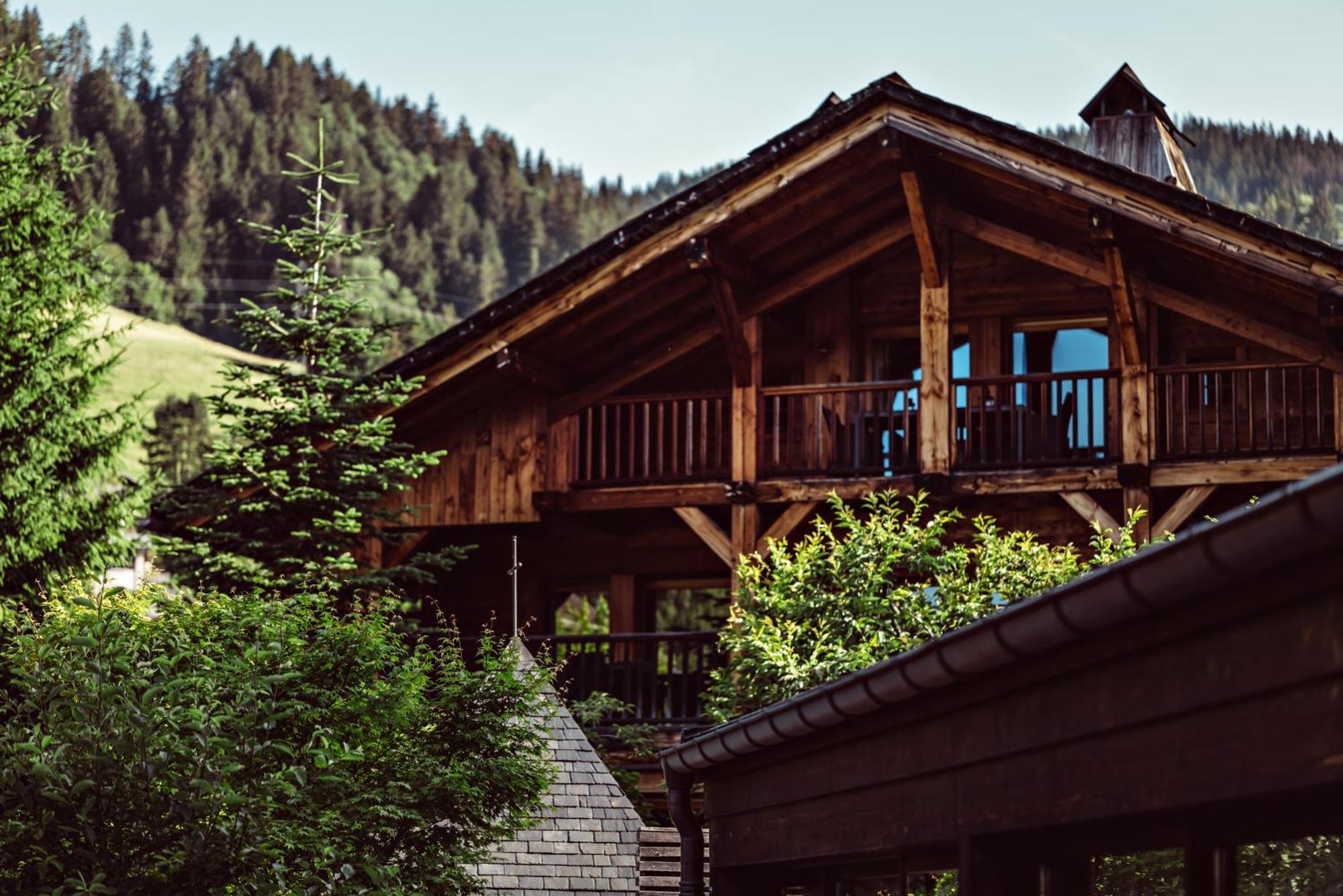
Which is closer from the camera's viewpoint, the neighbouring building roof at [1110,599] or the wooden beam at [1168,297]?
the neighbouring building roof at [1110,599]

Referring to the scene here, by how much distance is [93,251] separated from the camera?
1961 centimetres

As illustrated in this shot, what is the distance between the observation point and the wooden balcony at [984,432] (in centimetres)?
1794

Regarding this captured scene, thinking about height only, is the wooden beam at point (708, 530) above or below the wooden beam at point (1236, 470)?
below

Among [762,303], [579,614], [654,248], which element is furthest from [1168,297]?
[579,614]

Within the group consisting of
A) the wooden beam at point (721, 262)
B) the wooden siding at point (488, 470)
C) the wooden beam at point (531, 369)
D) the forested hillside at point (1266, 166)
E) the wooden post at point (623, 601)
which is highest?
the forested hillside at point (1266, 166)

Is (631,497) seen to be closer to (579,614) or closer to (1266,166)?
(579,614)

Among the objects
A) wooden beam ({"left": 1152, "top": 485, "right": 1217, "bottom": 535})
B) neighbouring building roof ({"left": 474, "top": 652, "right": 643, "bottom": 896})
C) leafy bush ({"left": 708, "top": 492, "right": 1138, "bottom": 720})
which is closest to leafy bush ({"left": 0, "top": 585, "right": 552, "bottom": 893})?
neighbouring building roof ({"left": 474, "top": 652, "right": 643, "bottom": 896})

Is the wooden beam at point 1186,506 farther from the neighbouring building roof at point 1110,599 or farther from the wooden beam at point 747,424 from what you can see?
the neighbouring building roof at point 1110,599

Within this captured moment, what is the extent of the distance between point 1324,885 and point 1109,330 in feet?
50.4

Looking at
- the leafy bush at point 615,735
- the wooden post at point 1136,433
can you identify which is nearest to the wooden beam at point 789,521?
the leafy bush at point 615,735

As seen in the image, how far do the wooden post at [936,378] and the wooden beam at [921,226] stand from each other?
0.10 metres

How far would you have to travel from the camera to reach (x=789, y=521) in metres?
19.1

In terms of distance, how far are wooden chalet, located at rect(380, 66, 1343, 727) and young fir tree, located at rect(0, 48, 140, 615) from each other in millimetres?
3064

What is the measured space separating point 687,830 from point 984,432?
26.5ft
